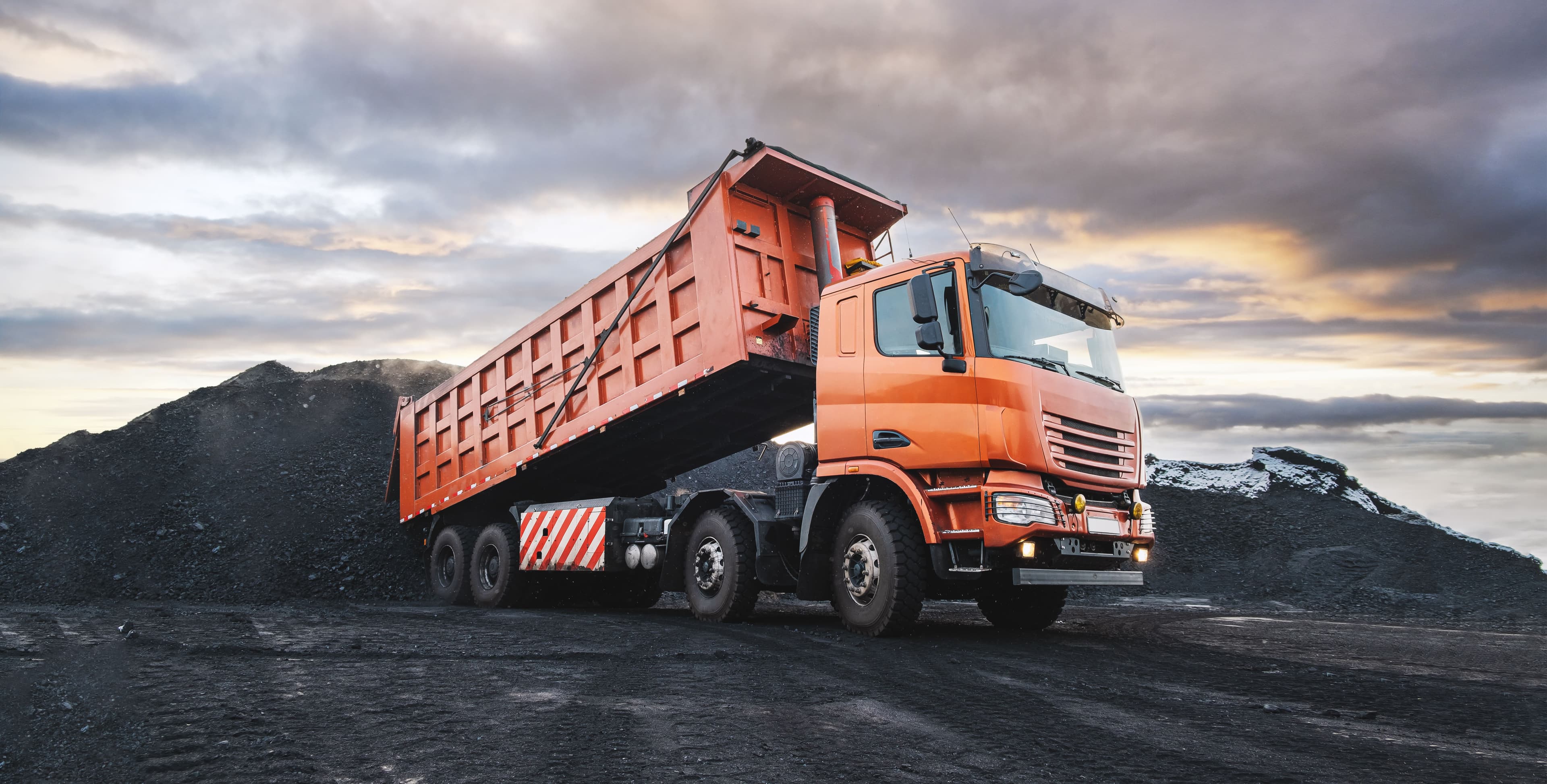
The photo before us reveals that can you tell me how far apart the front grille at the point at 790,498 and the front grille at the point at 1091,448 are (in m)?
2.18

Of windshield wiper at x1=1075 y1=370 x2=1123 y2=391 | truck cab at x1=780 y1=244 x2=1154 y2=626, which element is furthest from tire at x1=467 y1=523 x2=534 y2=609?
windshield wiper at x1=1075 y1=370 x2=1123 y2=391

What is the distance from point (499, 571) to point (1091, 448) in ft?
25.3

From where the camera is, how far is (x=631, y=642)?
6750 millimetres

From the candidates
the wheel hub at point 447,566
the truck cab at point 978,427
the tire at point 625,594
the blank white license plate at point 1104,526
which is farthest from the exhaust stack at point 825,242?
the wheel hub at point 447,566

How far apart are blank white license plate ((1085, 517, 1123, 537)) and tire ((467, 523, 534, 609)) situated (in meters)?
7.18

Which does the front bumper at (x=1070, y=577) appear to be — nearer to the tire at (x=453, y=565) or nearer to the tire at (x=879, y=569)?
the tire at (x=879, y=569)

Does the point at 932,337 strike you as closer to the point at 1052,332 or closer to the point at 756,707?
the point at 1052,332

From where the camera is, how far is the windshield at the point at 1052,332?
6.58 meters

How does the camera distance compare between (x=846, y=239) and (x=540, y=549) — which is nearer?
(x=846, y=239)

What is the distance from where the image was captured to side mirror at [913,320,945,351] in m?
6.46

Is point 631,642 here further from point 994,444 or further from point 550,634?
point 994,444

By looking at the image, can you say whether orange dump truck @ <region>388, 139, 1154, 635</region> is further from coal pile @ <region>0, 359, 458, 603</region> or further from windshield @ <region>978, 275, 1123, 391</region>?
coal pile @ <region>0, 359, 458, 603</region>

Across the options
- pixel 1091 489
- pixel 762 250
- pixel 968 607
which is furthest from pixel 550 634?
pixel 968 607

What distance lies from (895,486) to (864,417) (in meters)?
0.58
